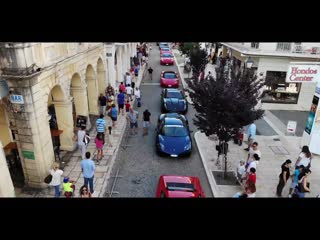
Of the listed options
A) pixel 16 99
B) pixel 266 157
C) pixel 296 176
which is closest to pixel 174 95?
pixel 266 157

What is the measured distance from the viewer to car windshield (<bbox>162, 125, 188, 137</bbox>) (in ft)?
38.7

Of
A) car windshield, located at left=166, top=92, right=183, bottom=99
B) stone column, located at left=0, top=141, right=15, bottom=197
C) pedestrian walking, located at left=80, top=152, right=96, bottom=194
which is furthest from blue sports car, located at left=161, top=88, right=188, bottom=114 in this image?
stone column, located at left=0, top=141, right=15, bottom=197

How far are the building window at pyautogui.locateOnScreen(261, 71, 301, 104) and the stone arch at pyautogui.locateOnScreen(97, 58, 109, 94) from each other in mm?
10384

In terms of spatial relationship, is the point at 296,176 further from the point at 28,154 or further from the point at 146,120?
the point at 28,154

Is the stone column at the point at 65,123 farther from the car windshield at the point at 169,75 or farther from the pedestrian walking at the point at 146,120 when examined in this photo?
the car windshield at the point at 169,75

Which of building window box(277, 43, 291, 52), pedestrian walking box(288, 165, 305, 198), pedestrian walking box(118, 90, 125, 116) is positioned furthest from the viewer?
building window box(277, 43, 291, 52)

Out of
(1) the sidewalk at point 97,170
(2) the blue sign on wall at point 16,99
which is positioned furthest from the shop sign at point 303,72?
(2) the blue sign on wall at point 16,99

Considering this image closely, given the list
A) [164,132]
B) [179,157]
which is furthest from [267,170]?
[164,132]

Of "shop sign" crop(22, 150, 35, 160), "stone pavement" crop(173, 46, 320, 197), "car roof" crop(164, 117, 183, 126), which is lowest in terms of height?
"stone pavement" crop(173, 46, 320, 197)

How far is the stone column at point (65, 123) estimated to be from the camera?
36.5 ft

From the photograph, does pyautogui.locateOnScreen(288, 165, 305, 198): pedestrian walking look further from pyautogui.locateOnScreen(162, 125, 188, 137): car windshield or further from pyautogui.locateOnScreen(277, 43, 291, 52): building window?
pyautogui.locateOnScreen(277, 43, 291, 52): building window

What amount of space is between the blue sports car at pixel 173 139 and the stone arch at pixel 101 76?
6657mm
